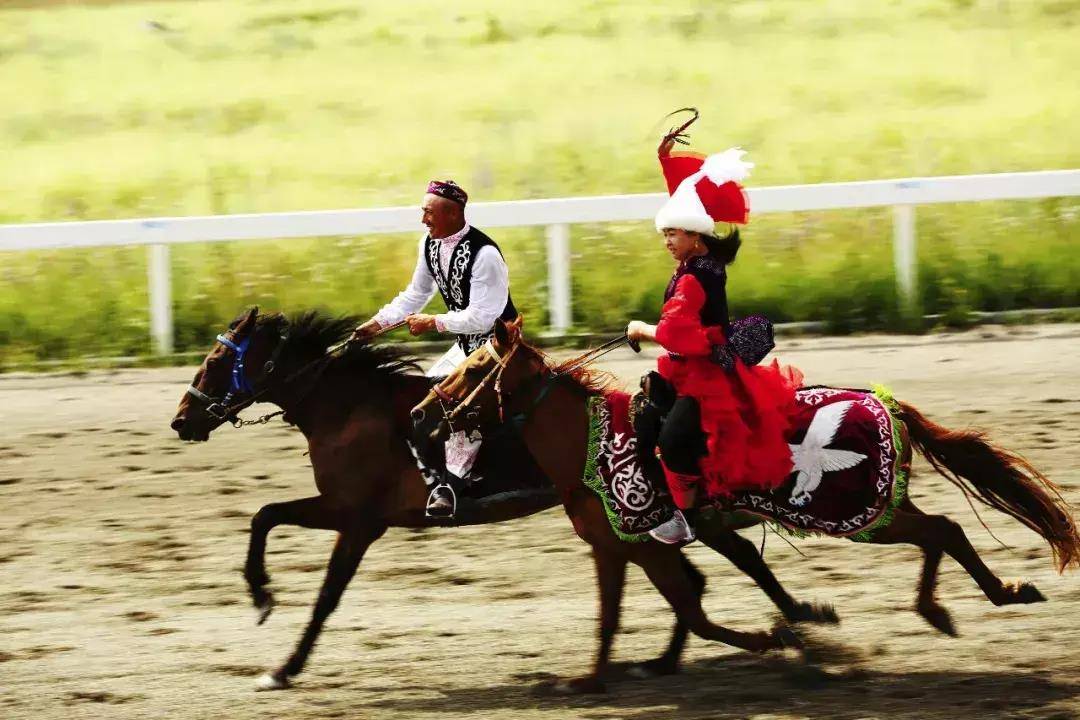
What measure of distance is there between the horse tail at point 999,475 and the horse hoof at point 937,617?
0.42 metres

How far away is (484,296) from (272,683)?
5.24ft

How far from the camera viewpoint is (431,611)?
6.49 m

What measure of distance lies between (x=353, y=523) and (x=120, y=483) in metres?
3.02

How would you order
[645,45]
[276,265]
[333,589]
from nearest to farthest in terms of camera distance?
[333,589] → [276,265] → [645,45]

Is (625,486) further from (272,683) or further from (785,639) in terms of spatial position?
(272,683)

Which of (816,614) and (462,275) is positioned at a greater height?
(462,275)

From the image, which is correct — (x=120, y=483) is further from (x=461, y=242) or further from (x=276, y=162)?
(x=276, y=162)

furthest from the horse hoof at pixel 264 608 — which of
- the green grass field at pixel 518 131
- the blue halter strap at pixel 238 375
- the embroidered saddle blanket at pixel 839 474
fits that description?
the green grass field at pixel 518 131

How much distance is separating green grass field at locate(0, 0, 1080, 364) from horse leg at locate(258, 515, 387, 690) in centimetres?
565

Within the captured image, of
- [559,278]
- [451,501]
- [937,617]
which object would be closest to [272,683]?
[451,501]

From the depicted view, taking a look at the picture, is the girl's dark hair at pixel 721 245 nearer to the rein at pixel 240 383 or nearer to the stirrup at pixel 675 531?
the stirrup at pixel 675 531

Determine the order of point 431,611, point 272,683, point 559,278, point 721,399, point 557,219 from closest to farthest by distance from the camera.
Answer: point 721,399 < point 272,683 < point 431,611 < point 559,278 < point 557,219

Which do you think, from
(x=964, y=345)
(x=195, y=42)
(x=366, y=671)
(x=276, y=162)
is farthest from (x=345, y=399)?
(x=195, y=42)

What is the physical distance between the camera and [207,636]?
6262 mm
